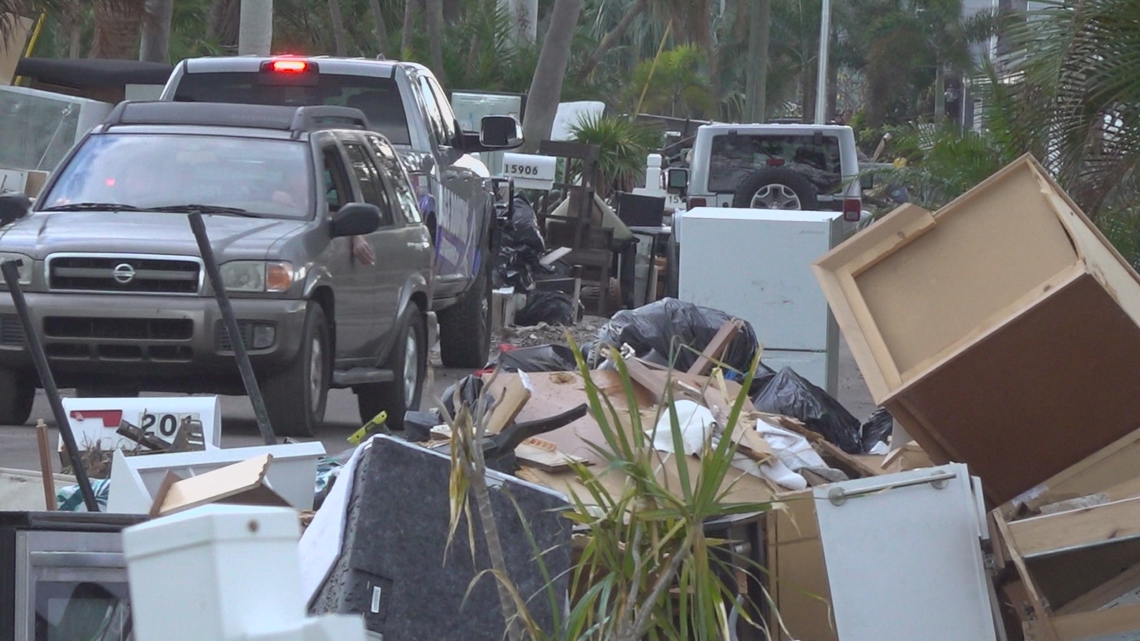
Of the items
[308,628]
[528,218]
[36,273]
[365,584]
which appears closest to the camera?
[308,628]

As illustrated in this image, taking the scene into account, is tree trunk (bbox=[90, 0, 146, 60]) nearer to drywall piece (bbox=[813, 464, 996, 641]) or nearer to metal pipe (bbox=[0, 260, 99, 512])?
metal pipe (bbox=[0, 260, 99, 512])

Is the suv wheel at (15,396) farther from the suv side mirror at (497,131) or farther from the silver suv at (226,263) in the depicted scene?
the suv side mirror at (497,131)

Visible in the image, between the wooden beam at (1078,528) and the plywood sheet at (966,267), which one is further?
the plywood sheet at (966,267)

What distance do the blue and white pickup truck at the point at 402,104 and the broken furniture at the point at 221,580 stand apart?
30.1 ft

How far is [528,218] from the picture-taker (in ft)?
53.0

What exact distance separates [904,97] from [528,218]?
5525cm

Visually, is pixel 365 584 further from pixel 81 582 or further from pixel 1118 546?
pixel 1118 546

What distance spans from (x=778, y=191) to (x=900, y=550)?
11.7m

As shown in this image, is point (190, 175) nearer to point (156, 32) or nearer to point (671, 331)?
point (671, 331)

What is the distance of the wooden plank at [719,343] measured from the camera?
611 centimetres

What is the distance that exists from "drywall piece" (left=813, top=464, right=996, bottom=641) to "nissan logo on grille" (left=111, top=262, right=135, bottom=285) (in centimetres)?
483

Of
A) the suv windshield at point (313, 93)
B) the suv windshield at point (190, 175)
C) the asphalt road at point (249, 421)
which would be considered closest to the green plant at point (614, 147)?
the asphalt road at point (249, 421)

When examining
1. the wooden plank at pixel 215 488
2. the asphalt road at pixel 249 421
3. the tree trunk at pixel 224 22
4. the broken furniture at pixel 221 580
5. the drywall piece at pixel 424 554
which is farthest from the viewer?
the tree trunk at pixel 224 22

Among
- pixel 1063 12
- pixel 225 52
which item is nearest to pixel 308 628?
pixel 1063 12
